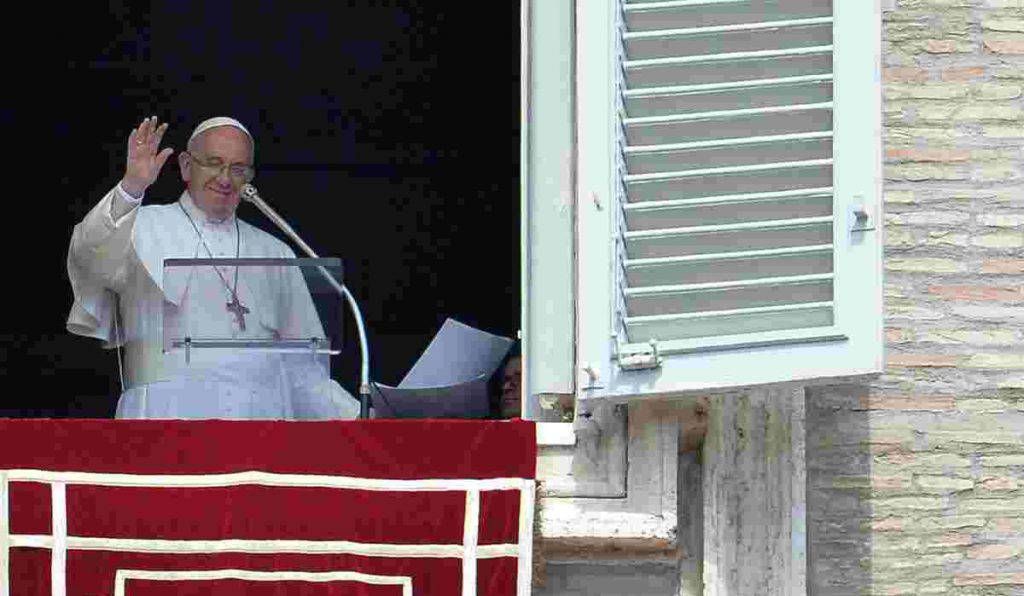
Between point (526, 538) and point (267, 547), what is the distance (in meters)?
0.56

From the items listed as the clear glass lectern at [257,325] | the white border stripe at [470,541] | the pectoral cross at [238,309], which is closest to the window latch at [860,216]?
the white border stripe at [470,541]

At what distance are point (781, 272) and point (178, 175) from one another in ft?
14.6

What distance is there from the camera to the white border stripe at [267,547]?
696cm

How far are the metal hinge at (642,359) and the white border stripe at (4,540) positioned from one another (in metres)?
1.36

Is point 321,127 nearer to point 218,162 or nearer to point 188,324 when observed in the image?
point 218,162

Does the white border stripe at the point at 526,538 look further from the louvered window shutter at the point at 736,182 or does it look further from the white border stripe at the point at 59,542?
the white border stripe at the point at 59,542

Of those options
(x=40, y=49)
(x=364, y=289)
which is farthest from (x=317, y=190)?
(x=40, y=49)

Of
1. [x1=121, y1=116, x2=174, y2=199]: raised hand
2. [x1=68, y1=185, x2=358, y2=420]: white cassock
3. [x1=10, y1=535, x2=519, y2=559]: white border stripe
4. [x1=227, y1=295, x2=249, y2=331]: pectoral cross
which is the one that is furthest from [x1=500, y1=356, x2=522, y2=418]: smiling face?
[x1=10, y1=535, x2=519, y2=559]: white border stripe

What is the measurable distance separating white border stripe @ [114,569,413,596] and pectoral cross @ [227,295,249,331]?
973mm

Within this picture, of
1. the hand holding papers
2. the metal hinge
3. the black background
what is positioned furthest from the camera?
the black background

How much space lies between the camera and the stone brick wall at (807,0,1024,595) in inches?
303

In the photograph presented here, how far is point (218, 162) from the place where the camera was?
8.51m

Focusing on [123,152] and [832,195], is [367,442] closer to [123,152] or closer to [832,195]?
[832,195]

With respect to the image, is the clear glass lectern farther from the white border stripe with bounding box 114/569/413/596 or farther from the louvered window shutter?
the louvered window shutter
